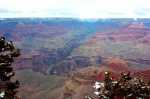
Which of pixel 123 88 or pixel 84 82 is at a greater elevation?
pixel 123 88

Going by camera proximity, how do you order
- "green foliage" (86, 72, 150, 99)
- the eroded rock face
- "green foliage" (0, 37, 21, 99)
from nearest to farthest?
1. "green foliage" (86, 72, 150, 99)
2. "green foliage" (0, 37, 21, 99)
3. the eroded rock face

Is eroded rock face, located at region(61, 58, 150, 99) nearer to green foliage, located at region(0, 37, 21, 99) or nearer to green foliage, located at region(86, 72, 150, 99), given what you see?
green foliage, located at region(0, 37, 21, 99)

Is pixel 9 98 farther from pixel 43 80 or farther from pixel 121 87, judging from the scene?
pixel 43 80

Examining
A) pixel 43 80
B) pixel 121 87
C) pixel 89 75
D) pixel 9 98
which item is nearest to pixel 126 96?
pixel 121 87

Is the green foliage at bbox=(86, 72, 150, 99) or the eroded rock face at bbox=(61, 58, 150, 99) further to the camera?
the eroded rock face at bbox=(61, 58, 150, 99)

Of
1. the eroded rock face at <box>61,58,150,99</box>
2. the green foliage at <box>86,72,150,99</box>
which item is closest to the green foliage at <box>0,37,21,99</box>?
the green foliage at <box>86,72,150,99</box>

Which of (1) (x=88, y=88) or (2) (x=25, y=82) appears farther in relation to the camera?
(2) (x=25, y=82)

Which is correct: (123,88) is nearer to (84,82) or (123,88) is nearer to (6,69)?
(6,69)

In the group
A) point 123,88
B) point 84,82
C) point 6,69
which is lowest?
point 84,82

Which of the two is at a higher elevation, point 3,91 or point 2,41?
point 2,41

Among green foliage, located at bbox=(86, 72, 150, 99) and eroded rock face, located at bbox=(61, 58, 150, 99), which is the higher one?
green foliage, located at bbox=(86, 72, 150, 99)

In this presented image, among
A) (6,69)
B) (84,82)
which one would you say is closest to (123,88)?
(6,69)
